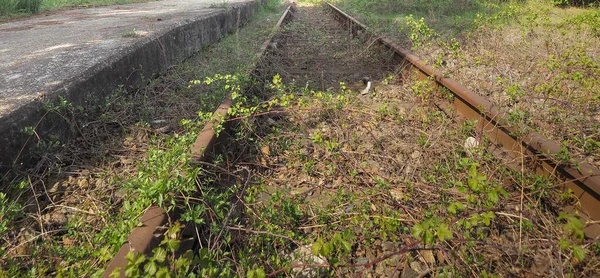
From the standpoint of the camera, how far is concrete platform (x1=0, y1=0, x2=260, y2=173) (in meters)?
2.11

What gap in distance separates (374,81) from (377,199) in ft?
8.18

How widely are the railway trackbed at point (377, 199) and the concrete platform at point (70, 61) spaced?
1.00 metres

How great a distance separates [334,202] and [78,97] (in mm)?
2117

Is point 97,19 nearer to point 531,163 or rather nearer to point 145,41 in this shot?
point 145,41

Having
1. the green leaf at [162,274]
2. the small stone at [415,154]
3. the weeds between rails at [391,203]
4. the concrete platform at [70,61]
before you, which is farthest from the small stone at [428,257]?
the concrete platform at [70,61]

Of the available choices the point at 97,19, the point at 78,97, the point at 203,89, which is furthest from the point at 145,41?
the point at 97,19

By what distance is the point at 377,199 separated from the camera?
2100mm

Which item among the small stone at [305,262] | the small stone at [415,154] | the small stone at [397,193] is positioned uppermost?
the small stone at [415,154]

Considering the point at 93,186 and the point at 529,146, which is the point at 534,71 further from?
the point at 93,186

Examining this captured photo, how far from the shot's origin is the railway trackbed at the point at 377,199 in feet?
5.01

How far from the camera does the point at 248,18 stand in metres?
9.87

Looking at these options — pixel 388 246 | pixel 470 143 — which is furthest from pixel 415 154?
pixel 388 246

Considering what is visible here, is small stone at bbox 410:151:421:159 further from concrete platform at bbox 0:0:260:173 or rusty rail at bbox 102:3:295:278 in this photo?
concrete platform at bbox 0:0:260:173

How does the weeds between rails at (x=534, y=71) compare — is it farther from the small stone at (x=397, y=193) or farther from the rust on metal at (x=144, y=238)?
the rust on metal at (x=144, y=238)
